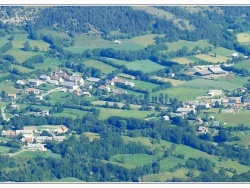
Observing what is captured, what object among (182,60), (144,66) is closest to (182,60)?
(182,60)

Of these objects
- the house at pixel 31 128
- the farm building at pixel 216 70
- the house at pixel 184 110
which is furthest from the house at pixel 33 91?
the farm building at pixel 216 70

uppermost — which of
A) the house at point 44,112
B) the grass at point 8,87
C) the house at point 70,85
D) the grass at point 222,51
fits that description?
the house at point 44,112

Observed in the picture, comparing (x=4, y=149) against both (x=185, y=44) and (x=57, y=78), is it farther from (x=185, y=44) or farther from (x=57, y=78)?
(x=185, y=44)

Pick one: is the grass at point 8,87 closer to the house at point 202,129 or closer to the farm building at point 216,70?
the farm building at point 216,70

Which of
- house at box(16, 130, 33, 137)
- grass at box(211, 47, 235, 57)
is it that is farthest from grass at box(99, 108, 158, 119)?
grass at box(211, 47, 235, 57)

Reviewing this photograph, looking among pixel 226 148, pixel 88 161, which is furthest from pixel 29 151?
pixel 226 148

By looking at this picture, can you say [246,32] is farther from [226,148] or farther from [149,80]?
[226,148]
